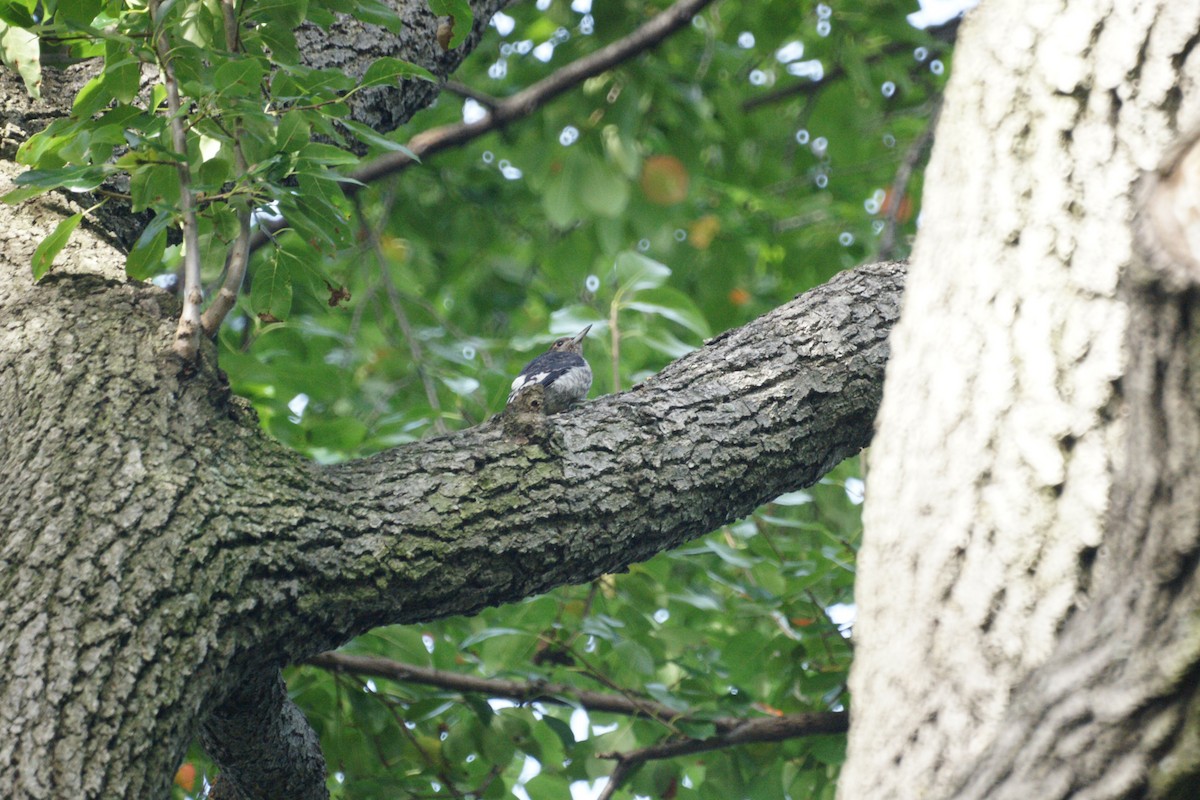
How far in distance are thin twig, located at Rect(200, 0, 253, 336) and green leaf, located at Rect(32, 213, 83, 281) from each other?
297mm

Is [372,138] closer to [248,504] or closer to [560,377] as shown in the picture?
[248,504]

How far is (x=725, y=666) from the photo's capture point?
376cm

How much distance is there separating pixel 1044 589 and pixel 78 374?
5.77 ft

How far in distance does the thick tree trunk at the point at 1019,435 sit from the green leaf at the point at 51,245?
162cm

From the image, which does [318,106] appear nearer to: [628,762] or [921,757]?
[921,757]

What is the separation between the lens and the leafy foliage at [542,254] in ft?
6.80

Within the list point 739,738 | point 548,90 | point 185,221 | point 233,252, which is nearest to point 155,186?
point 185,221

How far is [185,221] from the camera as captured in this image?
6.65 feet

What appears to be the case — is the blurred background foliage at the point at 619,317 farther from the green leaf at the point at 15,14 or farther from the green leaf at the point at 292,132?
the green leaf at the point at 15,14

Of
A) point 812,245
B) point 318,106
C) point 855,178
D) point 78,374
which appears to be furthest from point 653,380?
point 855,178

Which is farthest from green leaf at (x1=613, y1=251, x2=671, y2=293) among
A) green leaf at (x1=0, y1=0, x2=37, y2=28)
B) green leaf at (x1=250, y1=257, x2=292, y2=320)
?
green leaf at (x1=0, y1=0, x2=37, y2=28)

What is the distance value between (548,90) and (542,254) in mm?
1845

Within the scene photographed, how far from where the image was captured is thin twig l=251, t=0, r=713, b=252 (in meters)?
4.30

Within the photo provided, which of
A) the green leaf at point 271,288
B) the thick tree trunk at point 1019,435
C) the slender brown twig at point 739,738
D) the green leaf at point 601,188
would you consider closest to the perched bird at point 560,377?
the green leaf at point 601,188
